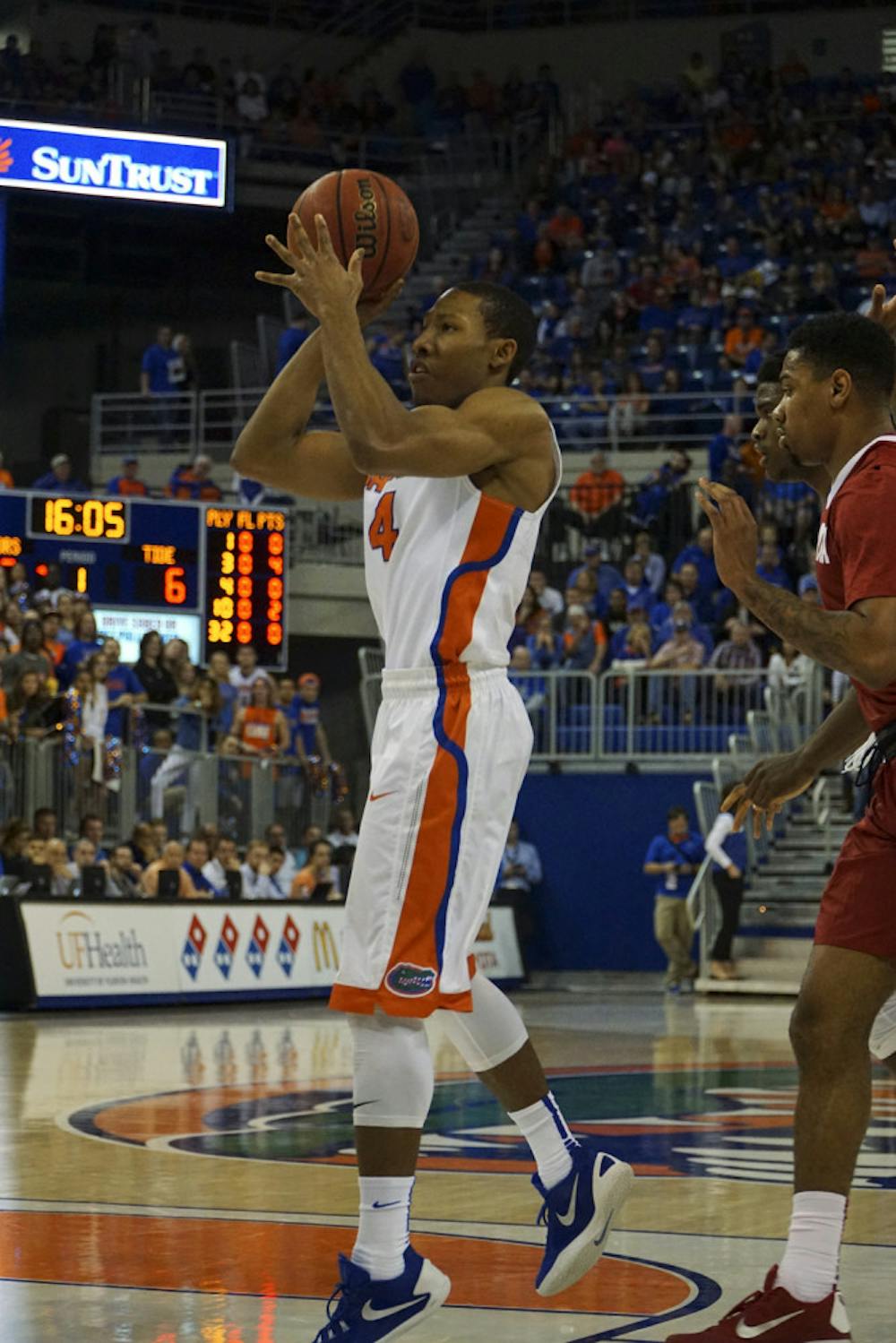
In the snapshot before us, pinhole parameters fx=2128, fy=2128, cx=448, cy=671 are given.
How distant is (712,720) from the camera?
80.2ft

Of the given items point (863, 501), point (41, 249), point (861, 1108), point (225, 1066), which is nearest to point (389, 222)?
point (863, 501)

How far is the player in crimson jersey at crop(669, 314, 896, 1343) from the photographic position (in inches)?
184

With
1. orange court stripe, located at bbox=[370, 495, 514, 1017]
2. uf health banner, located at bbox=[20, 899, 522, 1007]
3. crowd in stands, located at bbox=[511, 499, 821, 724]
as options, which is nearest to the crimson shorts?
orange court stripe, located at bbox=[370, 495, 514, 1017]

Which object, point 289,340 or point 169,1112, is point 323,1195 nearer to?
point 169,1112

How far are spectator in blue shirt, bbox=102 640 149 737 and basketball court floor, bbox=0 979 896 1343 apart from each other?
6.16 meters

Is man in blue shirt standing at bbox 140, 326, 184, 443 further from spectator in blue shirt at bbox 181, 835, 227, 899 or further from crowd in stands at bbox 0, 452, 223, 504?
spectator in blue shirt at bbox 181, 835, 227, 899

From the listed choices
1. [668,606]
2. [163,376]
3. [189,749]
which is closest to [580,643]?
[668,606]

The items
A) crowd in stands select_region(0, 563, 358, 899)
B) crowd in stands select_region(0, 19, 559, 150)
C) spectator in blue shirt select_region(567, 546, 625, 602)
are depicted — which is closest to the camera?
crowd in stands select_region(0, 563, 358, 899)

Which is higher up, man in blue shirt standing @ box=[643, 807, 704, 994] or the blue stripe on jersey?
the blue stripe on jersey

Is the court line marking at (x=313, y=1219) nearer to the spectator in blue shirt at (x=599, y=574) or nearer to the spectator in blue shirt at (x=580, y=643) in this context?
the spectator in blue shirt at (x=580, y=643)

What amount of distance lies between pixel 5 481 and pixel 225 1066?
45.5ft

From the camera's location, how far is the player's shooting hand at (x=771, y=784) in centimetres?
541

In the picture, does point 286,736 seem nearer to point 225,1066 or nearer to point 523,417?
point 225,1066

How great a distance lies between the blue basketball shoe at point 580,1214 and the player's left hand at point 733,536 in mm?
1575
